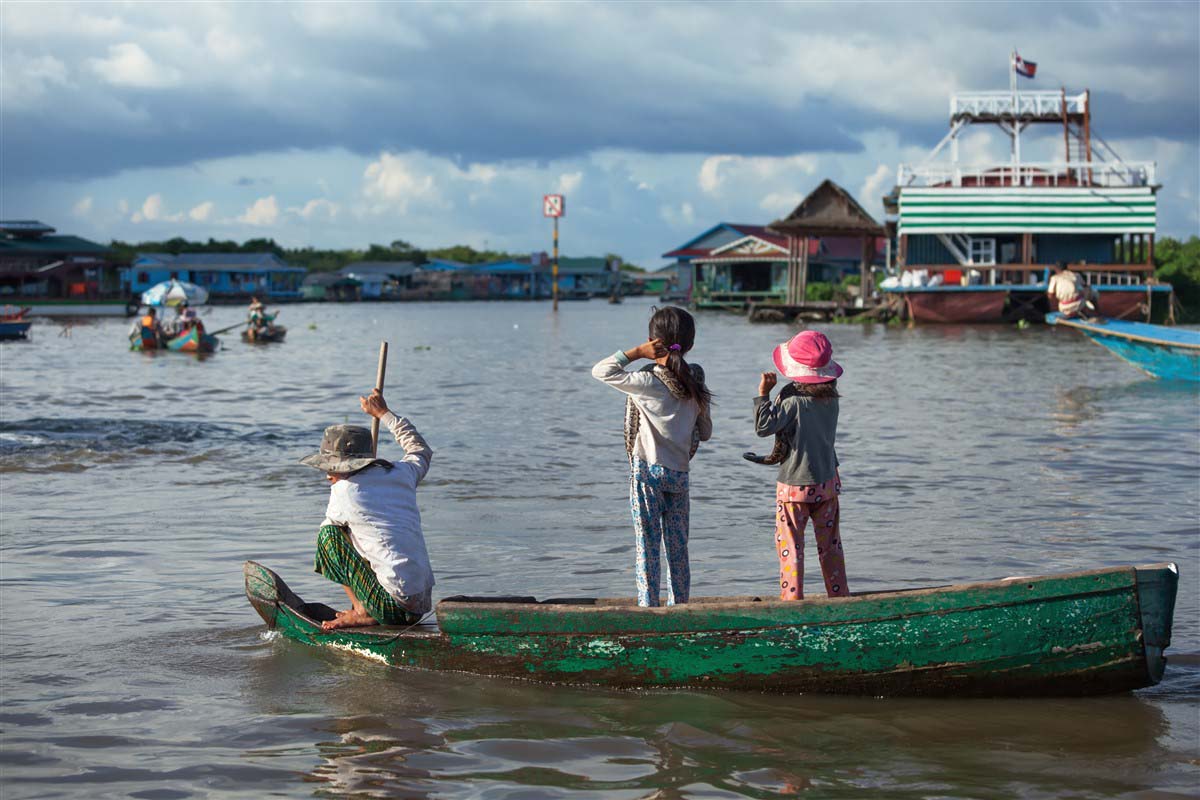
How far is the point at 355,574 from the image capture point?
19.3ft

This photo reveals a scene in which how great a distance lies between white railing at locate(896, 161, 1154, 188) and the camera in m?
41.1

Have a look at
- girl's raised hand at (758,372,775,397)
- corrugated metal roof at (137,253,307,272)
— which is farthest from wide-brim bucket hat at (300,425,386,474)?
corrugated metal roof at (137,253,307,272)

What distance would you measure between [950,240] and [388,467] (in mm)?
40103

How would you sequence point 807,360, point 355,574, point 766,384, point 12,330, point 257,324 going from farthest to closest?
1. point 12,330
2. point 257,324
3. point 355,574
4. point 807,360
5. point 766,384

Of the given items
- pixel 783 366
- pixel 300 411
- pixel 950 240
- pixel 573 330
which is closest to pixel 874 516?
pixel 783 366

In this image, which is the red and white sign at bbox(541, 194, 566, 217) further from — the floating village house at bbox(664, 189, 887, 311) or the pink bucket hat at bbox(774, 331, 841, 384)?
the pink bucket hat at bbox(774, 331, 841, 384)

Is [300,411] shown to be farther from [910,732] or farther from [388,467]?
[910,732]

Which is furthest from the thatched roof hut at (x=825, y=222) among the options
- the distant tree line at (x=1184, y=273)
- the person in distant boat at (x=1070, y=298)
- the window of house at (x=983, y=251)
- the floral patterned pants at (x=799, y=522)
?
the floral patterned pants at (x=799, y=522)

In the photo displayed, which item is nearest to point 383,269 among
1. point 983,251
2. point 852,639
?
point 983,251

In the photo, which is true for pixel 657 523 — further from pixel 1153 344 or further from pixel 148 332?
pixel 148 332

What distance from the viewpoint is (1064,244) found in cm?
4288

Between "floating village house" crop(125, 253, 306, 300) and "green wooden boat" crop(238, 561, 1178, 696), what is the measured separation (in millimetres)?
78507

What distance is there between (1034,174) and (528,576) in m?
37.8

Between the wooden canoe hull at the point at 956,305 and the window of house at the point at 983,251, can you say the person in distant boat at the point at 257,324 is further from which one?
the window of house at the point at 983,251
